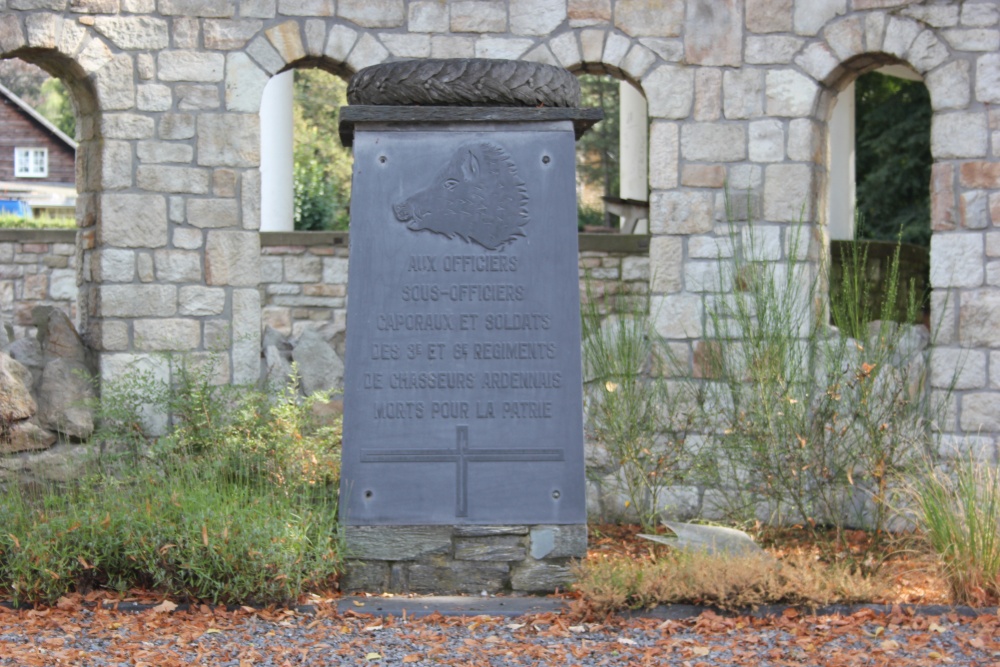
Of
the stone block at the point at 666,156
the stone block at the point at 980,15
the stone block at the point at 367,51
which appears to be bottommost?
the stone block at the point at 666,156

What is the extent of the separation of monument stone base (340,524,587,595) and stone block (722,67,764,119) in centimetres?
335

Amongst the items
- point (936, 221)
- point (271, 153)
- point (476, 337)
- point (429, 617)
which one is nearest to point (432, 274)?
point (476, 337)

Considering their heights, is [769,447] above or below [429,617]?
above

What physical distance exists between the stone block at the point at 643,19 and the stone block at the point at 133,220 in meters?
2.86

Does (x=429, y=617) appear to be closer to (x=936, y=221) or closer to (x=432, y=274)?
(x=432, y=274)

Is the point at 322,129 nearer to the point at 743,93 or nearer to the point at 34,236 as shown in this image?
the point at 34,236

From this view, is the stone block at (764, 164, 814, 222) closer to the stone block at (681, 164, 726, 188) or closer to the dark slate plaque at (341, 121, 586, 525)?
the stone block at (681, 164, 726, 188)

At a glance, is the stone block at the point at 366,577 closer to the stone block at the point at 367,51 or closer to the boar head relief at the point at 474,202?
the boar head relief at the point at 474,202

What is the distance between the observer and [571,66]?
7.64 m

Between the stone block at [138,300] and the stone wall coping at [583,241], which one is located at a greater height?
the stone wall coping at [583,241]

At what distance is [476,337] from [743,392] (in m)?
2.20

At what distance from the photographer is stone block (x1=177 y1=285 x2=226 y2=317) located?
7574mm

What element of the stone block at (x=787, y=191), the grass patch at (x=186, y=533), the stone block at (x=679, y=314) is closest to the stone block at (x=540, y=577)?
the grass patch at (x=186, y=533)

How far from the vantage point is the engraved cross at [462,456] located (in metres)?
5.18
